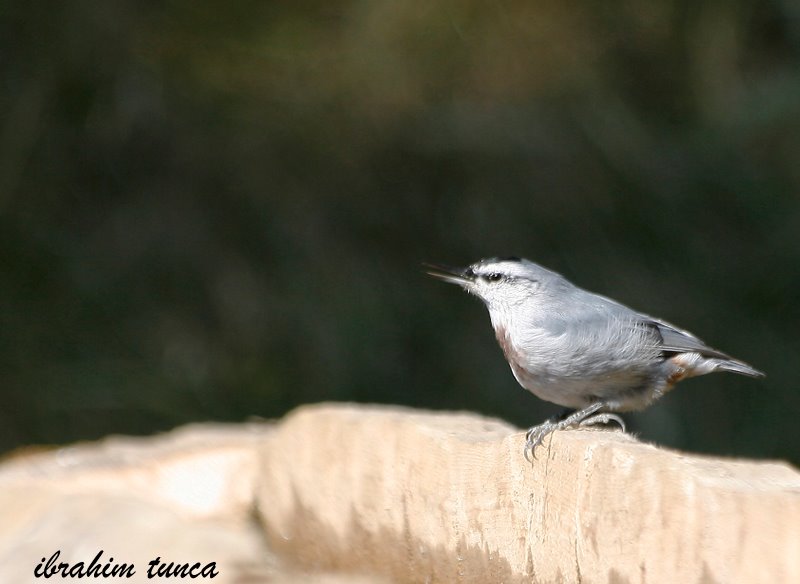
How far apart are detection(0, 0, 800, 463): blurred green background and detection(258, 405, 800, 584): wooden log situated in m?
2.71

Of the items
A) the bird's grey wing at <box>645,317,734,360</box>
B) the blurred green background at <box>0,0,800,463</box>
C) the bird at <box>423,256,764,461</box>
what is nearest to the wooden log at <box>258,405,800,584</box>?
the bird at <box>423,256,764,461</box>

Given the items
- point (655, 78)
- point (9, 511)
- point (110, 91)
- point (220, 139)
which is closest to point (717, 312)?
point (655, 78)

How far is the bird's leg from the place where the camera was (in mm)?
2080

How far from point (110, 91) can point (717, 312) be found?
3.09m

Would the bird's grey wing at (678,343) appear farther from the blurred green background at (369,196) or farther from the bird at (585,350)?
the blurred green background at (369,196)

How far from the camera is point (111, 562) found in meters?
2.70

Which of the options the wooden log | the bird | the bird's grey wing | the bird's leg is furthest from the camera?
the bird's grey wing

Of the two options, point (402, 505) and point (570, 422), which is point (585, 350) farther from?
point (402, 505)

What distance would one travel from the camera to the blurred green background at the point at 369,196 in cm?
545

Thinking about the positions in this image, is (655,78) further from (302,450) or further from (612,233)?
(302,450)

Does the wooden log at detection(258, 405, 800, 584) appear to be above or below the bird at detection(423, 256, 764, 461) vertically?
below

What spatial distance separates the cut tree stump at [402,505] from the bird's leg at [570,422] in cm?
3

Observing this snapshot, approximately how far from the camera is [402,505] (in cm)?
241

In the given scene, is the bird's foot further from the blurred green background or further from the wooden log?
the blurred green background
